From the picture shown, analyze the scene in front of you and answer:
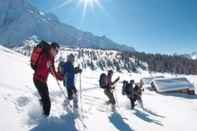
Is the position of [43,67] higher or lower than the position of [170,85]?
higher

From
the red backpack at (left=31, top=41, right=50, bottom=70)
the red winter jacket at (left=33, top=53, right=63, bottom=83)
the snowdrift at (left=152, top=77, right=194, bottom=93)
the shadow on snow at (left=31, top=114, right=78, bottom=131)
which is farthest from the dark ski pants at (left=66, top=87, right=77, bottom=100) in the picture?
the snowdrift at (left=152, top=77, right=194, bottom=93)

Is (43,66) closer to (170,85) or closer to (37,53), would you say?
(37,53)

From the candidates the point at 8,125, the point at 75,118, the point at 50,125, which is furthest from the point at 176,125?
the point at 8,125

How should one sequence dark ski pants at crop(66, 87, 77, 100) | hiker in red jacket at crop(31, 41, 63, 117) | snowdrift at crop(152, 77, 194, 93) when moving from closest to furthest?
1. hiker in red jacket at crop(31, 41, 63, 117)
2. dark ski pants at crop(66, 87, 77, 100)
3. snowdrift at crop(152, 77, 194, 93)

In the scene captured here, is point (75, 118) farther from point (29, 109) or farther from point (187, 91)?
point (187, 91)

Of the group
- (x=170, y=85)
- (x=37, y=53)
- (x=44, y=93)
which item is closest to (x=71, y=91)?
(x=44, y=93)

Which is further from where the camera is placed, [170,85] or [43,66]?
[170,85]

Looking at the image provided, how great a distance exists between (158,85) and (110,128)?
1490 inches

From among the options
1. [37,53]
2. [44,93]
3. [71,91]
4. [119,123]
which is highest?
[37,53]

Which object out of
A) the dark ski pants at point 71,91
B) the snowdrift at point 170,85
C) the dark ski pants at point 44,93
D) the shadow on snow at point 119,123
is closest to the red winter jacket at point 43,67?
the dark ski pants at point 44,93

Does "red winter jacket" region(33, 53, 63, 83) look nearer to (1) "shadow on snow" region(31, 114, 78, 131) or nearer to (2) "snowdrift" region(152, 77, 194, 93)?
(1) "shadow on snow" region(31, 114, 78, 131)

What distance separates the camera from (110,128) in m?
10.4

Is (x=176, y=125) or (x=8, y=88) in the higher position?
(x=8, y=88)

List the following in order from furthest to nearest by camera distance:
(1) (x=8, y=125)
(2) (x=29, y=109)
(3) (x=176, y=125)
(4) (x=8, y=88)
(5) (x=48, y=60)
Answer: (3) (x=176, y=125)
(4) (x=8, y=88)
(2) (x=29, y=109)
(5) (x=48, y=60)
(1) (x=8, y=125)
